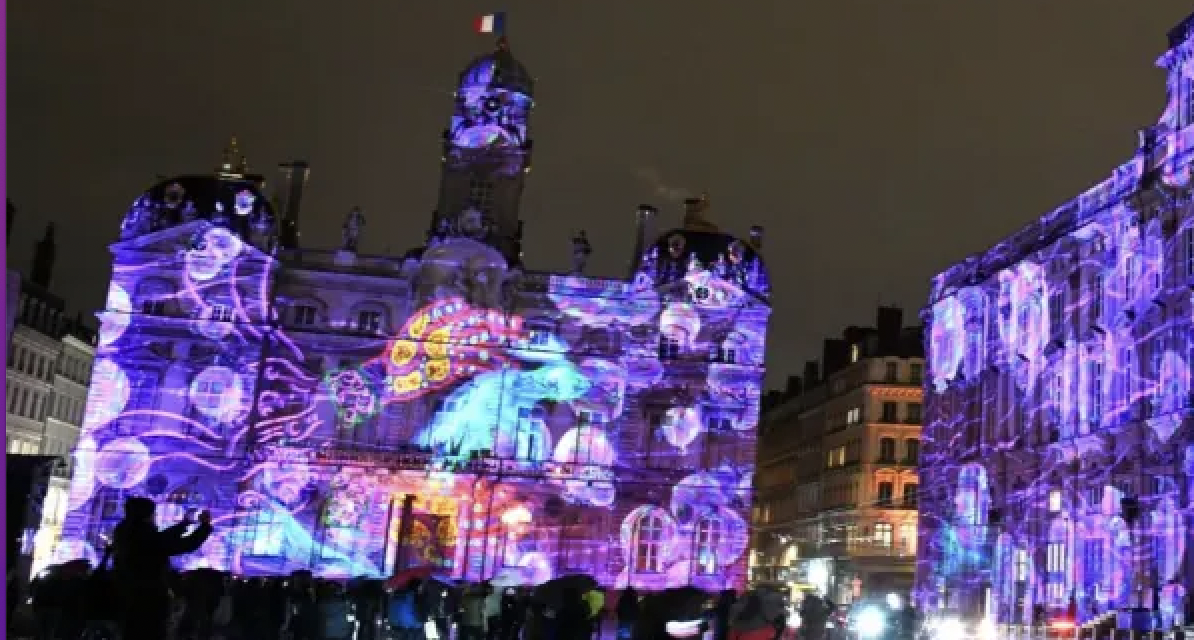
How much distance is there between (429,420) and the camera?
4966 cm

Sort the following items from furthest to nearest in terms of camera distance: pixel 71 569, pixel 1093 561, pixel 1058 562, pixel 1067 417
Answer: pixel 1067 417, pixel 1058 562, pixel 1093 561, pixel 71 569

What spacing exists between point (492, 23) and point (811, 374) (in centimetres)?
3594

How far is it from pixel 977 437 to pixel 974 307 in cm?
441

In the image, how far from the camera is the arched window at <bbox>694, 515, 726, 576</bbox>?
49750 mm

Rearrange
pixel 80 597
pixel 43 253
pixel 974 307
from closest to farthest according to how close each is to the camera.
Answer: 1. pixel 80 597
2. pixel 974 307
3. pixel 43 253

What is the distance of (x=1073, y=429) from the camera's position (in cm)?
3697

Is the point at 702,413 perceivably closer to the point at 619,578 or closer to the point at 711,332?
the point at 711,332

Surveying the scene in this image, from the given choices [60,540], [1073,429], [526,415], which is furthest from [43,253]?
[1073,429]

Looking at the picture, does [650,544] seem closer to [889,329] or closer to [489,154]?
[489,154]

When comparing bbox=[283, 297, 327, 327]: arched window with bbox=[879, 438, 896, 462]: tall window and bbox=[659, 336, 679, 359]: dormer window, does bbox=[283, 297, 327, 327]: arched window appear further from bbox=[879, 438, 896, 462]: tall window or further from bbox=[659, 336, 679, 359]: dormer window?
bbox=[879, 438, 896, 462]: tall window

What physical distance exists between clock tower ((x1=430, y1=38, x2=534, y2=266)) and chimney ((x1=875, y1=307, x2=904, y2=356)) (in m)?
23.5

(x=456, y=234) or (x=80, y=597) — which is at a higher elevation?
(x=456, y=234)

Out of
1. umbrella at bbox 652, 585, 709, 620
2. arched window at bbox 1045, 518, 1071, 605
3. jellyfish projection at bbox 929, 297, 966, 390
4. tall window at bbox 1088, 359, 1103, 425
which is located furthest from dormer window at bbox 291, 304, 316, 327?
umbrella at bbox 652, 585, 709, 620

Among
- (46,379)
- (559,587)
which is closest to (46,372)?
(46,379)
